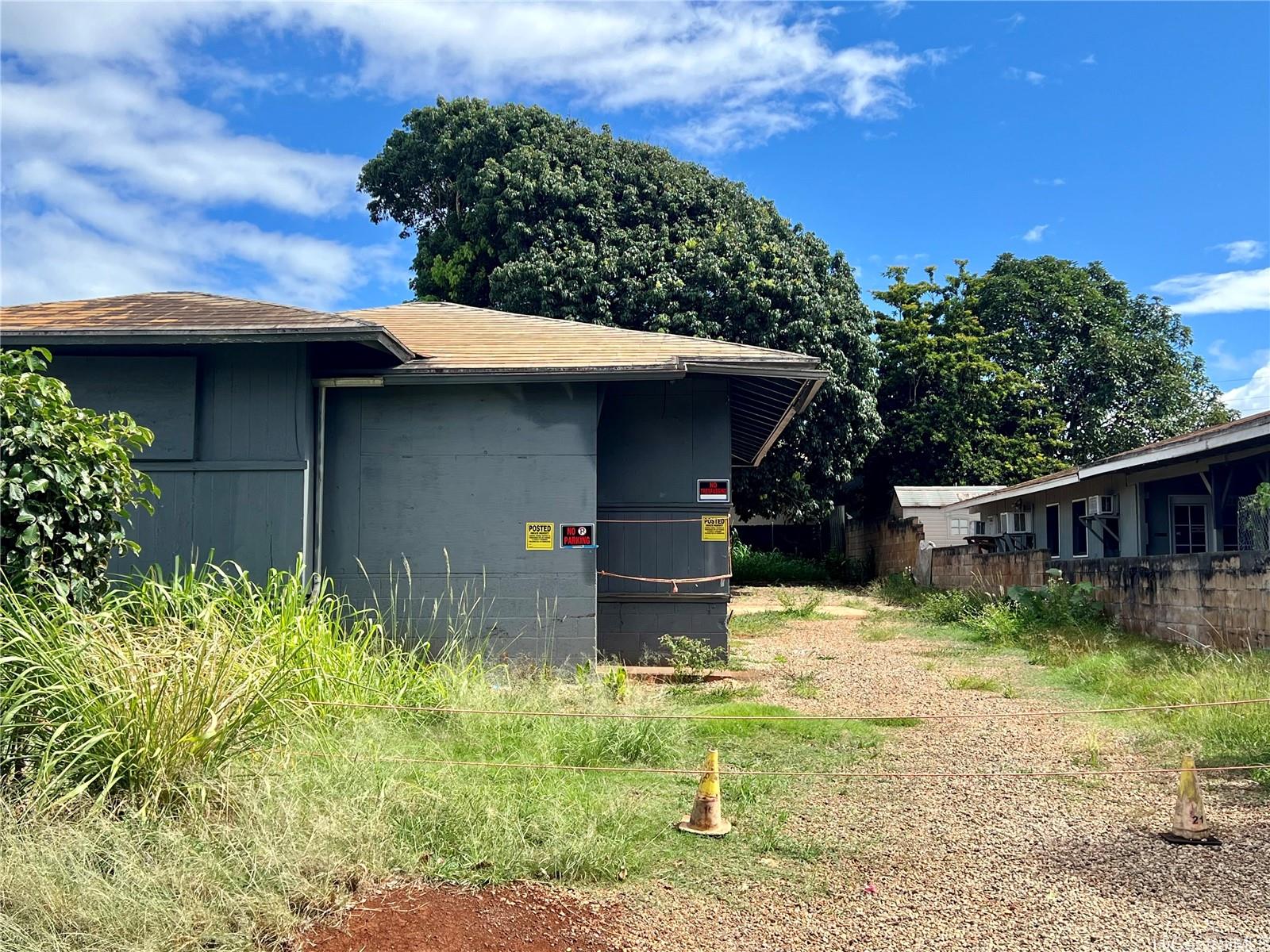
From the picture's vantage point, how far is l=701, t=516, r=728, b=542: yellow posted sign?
1015cm

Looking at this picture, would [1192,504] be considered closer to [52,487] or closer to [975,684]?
[975,684]

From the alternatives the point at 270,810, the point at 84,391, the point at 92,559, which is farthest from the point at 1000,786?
the point at 84,391

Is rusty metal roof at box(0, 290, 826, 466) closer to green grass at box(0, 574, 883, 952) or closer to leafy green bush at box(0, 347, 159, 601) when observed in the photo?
leafy green bush at box(0, 347, 159, 601)

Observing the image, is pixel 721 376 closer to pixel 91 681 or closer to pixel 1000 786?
pixel 1000 786

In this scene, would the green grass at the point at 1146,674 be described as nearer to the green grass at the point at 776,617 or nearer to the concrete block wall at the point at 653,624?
the green grass at the point at 776,617

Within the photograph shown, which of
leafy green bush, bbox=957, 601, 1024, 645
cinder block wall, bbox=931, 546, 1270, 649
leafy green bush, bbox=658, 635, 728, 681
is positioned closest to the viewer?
cinder block wall, bbox=931, 546, 1270, 649

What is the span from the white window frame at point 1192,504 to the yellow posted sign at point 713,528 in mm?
9037

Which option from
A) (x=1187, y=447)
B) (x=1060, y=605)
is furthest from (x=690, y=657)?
(x=1187, y=447)

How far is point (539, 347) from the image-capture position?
10.1 meters

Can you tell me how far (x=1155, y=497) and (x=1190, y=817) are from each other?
41.6 feet

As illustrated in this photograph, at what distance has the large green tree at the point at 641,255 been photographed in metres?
21.2

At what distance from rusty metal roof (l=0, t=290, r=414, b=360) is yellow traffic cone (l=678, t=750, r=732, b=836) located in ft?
16.3

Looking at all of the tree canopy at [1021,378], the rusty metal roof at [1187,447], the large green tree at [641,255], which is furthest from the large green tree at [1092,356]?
the rusty metal roof at [1187,447]

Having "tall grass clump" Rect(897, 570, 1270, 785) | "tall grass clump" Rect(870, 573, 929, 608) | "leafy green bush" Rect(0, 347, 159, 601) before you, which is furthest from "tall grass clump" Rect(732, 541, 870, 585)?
"leafy green bush" Rect(0, 347, 159, 601)
